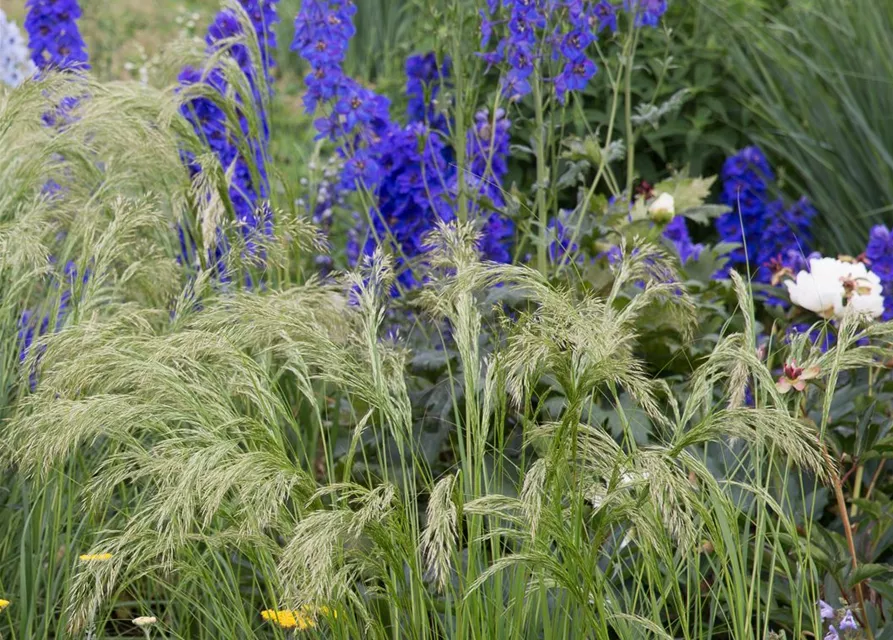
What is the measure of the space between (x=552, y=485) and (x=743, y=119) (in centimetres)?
301

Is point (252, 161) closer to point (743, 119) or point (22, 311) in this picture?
point (22, 311)

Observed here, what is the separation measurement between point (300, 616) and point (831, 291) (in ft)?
4.03

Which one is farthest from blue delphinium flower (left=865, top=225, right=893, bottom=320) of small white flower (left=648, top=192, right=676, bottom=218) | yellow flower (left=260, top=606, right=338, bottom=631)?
yellow flower (left=260, top=606, right=338, bottom=631)

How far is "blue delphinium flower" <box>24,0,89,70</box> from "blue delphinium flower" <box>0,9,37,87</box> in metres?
1.10

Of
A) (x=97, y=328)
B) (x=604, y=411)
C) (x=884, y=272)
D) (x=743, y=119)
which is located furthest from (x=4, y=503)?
(x=743, y=119)

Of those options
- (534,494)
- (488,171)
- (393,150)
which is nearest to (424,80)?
(393,150)

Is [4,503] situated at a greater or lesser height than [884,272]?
lesser

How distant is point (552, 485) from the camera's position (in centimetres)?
155

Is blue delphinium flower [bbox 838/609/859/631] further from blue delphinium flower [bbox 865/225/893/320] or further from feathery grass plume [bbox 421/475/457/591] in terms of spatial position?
blue delphinium flower [bbox 865/225/893/320]

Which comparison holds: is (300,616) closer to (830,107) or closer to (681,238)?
(681,238)

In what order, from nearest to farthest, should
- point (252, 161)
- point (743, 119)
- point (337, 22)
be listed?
point (252, 161) → point (337, 22) → point (743, 119)

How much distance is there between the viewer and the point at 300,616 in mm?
1600

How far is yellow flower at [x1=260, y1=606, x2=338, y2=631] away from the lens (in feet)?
5.00

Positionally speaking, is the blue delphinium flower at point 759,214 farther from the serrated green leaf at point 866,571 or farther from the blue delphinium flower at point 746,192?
the serrated green leaf at point 866,571
